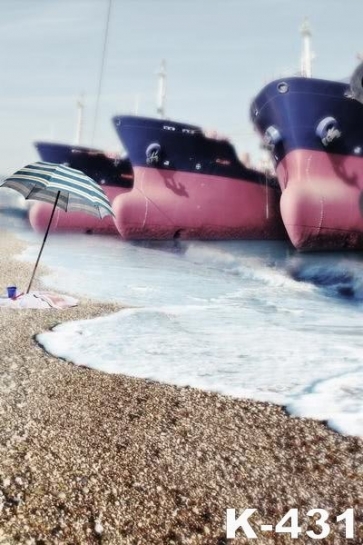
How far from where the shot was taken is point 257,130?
1966 cm

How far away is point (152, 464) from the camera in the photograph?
9.91 ft

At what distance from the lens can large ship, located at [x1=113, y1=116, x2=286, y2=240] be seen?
2133 centimetres

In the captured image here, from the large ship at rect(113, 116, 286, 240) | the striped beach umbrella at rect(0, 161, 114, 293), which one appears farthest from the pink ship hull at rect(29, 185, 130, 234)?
the striped beach umbrella at rect(0, 161, 114, 293)

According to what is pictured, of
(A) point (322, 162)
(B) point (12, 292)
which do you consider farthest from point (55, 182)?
(A) point (322, 162)

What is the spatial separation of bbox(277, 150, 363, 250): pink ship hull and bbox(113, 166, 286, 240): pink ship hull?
195 inches

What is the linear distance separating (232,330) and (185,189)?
14.3 m

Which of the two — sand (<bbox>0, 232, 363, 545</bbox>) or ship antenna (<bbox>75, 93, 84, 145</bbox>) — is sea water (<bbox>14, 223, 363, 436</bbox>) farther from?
ship antenna (<bbox>75, 93, 84, 145</bbox>)

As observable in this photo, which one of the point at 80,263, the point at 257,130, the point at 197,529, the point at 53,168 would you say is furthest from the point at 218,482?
the point at 257,130

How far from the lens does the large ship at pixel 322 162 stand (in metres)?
16.1

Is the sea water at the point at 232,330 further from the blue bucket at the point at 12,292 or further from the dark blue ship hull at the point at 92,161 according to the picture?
the dark blue ship hull at the point at 92,161

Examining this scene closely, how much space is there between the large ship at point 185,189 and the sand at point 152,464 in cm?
1713

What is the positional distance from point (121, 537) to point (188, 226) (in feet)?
63.5

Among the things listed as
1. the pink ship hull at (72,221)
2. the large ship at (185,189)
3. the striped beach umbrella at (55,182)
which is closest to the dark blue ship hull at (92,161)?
the pink ship hull at (72,221)

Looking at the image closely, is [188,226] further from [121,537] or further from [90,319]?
[121,537]
